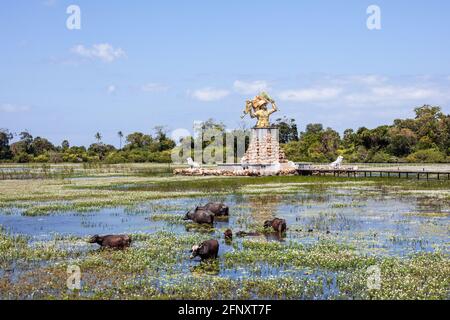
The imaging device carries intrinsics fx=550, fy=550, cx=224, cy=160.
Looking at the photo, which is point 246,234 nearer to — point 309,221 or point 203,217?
point 203,217

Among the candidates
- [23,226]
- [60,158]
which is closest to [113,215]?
[23,226]

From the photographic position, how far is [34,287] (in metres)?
16.4

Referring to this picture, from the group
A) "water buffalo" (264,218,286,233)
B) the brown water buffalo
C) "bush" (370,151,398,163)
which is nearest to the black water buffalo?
the brown water buffalo

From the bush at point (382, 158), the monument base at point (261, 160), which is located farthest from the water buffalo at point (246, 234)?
the bush at point (382, 158)

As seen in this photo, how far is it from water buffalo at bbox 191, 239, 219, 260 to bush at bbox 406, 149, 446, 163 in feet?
294

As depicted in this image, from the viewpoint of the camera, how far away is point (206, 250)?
1998 cm

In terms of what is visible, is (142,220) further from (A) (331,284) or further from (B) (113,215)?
(A) (331,284)

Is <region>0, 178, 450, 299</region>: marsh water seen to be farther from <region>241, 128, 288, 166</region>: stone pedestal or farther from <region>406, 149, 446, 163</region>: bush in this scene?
<region>406, 149, 446, 163</region>: bush

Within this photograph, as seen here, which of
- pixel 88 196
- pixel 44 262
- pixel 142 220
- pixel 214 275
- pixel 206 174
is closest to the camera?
pixel 214 275

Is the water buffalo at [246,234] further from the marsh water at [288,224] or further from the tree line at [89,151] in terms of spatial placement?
the tree line at [89,151]

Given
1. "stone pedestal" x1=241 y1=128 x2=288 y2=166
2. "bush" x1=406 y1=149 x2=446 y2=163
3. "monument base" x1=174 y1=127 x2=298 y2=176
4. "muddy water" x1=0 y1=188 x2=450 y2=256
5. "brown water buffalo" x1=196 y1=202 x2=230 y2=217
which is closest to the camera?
"muddy water" x1=0 y1=188 x2=450 y2=256

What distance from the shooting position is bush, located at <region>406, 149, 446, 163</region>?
332 ft

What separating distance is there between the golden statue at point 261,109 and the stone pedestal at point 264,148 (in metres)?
1.02

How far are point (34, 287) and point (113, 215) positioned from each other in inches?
660
